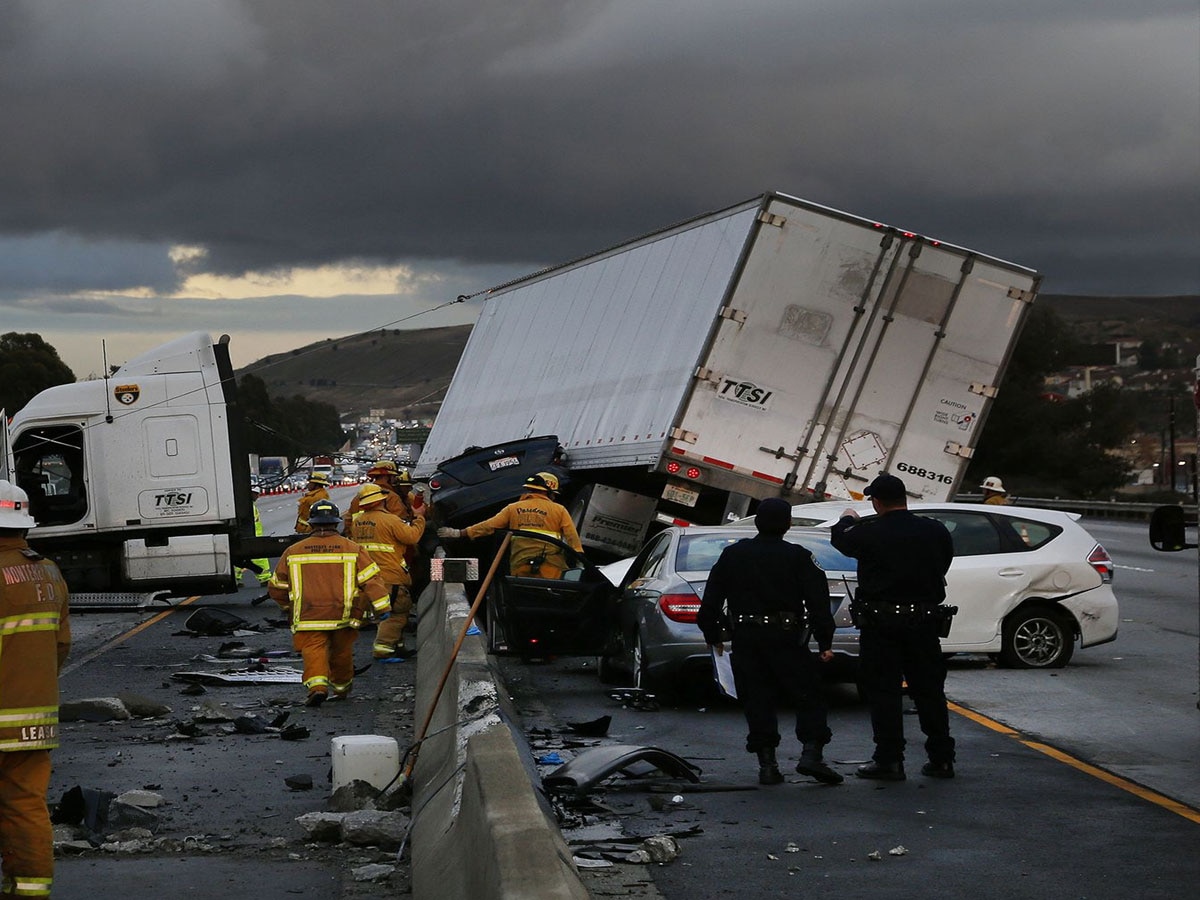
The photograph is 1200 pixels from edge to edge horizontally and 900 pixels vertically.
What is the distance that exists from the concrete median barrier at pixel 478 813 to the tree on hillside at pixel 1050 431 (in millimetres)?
82660

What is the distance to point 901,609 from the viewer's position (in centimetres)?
1000

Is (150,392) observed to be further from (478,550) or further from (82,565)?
(478,550)

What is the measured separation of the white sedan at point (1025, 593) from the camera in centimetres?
1488

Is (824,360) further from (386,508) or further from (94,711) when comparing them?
(94,711)

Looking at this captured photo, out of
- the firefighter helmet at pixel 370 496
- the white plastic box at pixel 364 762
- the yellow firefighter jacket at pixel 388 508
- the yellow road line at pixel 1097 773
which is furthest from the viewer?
the yellow firefighter jacket at pixel 388 508

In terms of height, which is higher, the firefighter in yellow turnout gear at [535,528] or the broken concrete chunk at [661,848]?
the broken concrete chunk at [661,848]

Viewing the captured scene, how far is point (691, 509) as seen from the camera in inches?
803

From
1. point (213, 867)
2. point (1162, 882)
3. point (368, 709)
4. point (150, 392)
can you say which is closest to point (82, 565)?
point (150, 392)

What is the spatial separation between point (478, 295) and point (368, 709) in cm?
1801

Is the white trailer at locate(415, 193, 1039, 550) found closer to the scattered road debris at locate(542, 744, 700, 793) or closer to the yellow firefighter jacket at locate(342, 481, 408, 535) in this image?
the yellow firefighter jacket at locate(342, 481, 408, 535)

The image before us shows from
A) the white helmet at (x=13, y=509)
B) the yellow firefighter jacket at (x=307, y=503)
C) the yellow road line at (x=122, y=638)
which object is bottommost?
the yellow road line at (x=122, y=638)

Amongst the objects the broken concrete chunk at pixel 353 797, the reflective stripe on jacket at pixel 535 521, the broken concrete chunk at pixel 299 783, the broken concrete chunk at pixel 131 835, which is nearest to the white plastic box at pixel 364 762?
the broken concrete chunk at pixel 353 797

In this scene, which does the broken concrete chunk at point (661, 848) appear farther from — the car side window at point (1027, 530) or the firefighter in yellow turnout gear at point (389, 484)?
the firefighter in yellow turnout gear at point (389, 484)

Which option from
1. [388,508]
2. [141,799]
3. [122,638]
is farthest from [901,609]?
[122,638]
